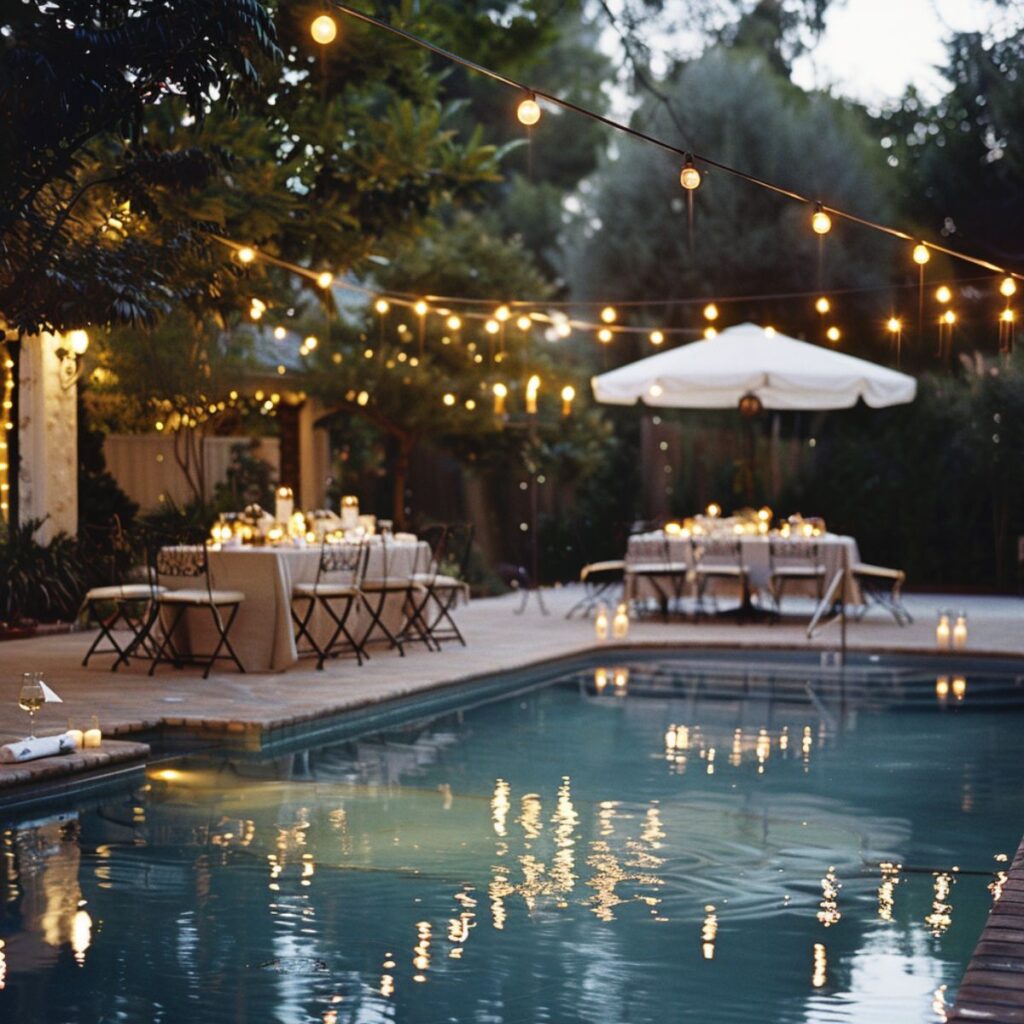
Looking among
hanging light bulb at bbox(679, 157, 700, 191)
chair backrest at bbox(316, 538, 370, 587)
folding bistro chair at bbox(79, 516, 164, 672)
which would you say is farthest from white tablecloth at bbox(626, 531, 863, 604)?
hanging light bulb at bbox(679, 157, 700, 191)

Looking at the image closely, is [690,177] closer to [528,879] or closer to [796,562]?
[528,879]

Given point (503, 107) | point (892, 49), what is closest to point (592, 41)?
point (503, 107)

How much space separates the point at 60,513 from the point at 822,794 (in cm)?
849

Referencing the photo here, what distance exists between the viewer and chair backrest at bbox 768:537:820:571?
13859 millimetres

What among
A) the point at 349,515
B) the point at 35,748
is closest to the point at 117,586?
the point at 349,515

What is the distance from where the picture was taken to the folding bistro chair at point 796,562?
13.9 meters

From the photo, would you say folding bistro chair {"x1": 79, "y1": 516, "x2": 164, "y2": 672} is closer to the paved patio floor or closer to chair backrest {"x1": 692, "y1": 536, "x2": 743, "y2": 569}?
the paved patio floor

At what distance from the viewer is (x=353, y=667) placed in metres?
10.9

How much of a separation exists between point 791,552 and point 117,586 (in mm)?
5674

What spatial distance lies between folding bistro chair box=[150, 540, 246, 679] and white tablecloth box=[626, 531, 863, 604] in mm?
4646

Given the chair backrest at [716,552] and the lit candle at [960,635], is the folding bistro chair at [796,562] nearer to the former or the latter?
the chair backrest at [716,552]

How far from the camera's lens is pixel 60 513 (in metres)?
13.9

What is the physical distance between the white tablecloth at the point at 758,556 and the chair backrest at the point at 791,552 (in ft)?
0.07

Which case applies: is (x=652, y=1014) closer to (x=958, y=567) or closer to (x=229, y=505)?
(x=229, y=505)
